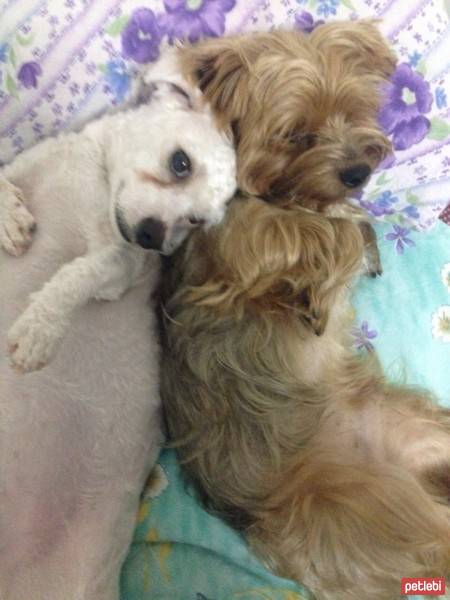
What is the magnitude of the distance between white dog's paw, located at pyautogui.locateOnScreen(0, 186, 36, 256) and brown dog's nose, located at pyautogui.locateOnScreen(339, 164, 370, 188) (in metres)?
0.68

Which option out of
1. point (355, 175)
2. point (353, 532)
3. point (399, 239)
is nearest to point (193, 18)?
point (355, 175)

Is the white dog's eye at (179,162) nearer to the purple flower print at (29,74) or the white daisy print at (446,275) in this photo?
the purple flower print at (29,74)

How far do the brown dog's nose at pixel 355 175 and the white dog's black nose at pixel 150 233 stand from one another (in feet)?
1.34

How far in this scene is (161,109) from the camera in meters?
1.35

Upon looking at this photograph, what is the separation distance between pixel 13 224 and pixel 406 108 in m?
0.96

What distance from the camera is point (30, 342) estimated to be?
44.1 inches

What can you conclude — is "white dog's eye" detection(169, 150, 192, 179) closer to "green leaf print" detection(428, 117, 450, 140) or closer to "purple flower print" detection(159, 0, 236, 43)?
"purple flower print" detection(159, 0, 236, 43)

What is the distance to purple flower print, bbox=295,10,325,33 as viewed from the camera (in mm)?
1407

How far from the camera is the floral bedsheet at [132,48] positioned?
1.38 m

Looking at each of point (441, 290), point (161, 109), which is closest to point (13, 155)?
point (161, 109)

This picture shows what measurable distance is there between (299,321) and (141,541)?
639 mm

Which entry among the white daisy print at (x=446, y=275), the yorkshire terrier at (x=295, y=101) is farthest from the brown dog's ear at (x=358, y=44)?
the white daisy print at (x=446, y=275)

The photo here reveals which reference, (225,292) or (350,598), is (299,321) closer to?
(225,292)

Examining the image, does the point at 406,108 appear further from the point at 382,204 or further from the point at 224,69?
the point at 224,69
